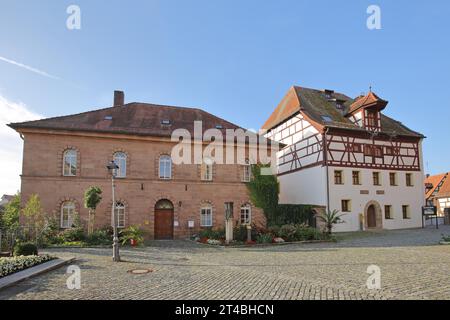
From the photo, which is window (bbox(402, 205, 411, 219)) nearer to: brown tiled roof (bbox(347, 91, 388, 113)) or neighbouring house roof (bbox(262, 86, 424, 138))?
neighbouring house roof (bbox(262, 86, 424, 138))

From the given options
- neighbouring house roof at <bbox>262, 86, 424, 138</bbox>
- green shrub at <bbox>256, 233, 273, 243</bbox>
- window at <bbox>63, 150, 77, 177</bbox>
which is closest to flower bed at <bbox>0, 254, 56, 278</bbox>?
window at <bbox>63, 150, 77, 177</bbox>

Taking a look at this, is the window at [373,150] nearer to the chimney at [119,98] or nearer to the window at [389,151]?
the window at [389,151]

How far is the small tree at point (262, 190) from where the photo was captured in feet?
79.2

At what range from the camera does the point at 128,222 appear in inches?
848

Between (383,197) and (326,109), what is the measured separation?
380 inches

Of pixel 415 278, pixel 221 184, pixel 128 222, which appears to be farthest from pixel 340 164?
pixel 415 278

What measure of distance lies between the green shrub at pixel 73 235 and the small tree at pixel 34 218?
48.5 inches

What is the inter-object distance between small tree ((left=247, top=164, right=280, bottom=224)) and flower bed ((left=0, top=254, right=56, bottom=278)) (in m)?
15.3

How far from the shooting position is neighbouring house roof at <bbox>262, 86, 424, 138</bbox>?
2886 centimetres

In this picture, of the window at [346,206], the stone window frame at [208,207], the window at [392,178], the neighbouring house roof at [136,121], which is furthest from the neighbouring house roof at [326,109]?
the stone window frame at [208,207]

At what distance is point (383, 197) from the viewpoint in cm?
2827

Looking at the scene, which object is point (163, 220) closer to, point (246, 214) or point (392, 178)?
point (246, 214)
